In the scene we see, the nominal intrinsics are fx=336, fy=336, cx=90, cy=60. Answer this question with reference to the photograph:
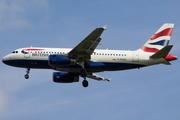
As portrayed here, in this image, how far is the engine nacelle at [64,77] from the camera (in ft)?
167

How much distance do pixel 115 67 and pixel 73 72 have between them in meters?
6.22

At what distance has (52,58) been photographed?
44031 millimetres

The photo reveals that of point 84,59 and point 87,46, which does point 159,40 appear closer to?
point 84,59

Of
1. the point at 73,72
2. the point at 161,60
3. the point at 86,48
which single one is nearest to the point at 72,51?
the point at 86,48

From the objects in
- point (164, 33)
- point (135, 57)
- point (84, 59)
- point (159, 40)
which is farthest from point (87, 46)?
point (164, 33)

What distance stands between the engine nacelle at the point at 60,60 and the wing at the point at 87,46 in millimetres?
810

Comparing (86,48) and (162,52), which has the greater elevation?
(86,48)

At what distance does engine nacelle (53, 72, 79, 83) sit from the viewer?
51.0 metres

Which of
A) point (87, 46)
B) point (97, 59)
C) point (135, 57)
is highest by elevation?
point (87, 46)

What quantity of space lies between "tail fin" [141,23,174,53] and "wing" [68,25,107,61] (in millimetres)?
9432

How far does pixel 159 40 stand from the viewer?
1982 inches

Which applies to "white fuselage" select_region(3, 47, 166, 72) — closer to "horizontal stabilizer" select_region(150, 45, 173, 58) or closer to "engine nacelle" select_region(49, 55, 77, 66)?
"horizontal stabilizer" select_region(150, 45, 173, 58)

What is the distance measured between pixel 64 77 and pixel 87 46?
9.37m

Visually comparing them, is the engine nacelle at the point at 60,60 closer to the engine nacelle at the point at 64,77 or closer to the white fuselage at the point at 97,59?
the white fuselage at the point at 97,59
